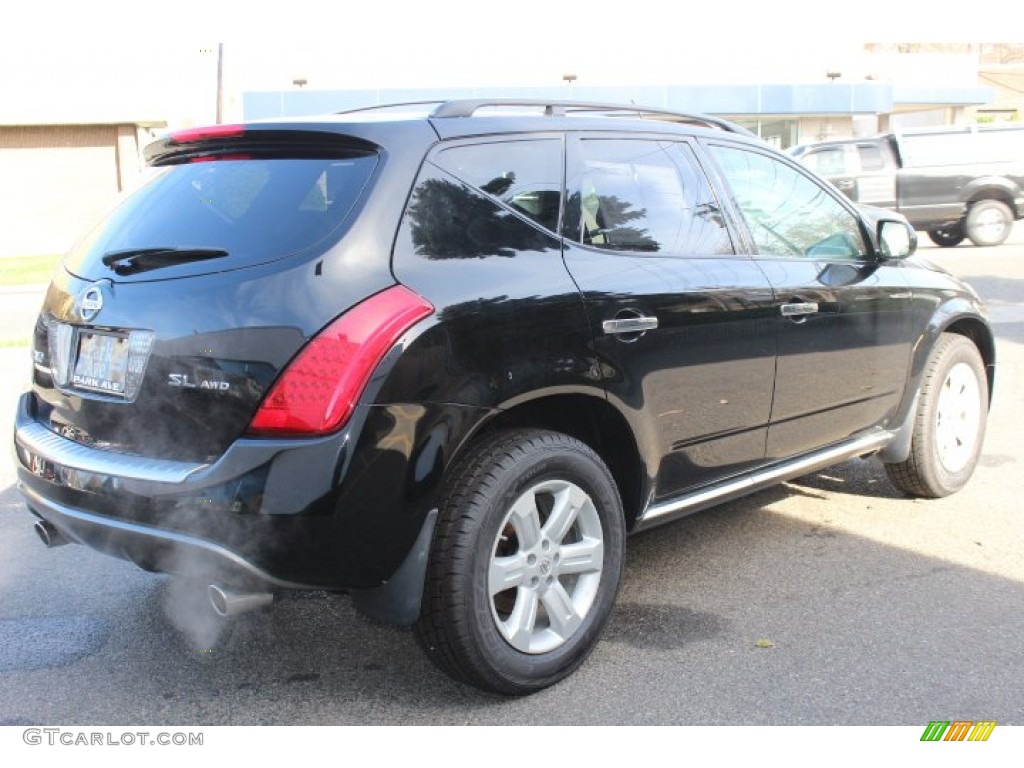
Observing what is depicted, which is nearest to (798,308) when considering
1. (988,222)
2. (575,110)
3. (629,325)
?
(629,325)

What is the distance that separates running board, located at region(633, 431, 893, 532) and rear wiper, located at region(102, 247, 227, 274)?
5.68 feet

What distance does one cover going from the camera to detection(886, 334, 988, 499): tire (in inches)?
193

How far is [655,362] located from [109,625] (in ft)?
7.30

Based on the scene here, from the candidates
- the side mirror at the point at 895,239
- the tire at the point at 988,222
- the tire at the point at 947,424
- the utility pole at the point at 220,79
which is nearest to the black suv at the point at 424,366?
the side mirror at the point at 895,239

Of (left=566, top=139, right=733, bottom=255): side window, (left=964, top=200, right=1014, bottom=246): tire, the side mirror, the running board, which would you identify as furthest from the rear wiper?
(left=964, top=200, right=1014, bottom=246): tire

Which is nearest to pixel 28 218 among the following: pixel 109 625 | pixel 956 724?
pixel 109 625

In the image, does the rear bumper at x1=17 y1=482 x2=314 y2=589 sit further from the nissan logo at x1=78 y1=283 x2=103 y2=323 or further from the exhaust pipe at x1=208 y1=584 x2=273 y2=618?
the nissan logo at x1=78 y1=283 x2=103 y2=323

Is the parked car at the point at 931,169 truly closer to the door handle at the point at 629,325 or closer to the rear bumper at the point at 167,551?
the door handle at the point at 629,325

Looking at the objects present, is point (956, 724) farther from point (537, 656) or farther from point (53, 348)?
point (53, 348)

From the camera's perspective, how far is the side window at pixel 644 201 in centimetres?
350

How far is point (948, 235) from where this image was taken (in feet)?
65.0

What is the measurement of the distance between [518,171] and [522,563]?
1281 mm

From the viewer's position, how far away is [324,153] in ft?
9.95

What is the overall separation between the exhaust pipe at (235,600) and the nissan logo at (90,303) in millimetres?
943
